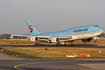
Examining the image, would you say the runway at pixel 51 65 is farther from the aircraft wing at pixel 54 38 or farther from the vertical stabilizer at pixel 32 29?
the vertical stabilizer at pixel 32 29

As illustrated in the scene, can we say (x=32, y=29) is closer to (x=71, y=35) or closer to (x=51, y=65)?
(x=71, y=35)

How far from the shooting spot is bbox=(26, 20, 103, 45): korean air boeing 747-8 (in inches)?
2610

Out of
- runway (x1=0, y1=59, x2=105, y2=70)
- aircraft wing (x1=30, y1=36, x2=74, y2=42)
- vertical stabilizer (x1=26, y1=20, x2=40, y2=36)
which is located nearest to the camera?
runway (x1=0, y1=59, x2=105, y2=70)

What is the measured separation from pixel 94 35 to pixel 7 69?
51486mm

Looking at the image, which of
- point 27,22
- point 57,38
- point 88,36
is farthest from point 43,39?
point 88,36

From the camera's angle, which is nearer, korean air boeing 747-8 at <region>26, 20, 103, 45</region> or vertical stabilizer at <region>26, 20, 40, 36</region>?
korean air boeing 747-8 at <region>26, 20, 103, 45</region>

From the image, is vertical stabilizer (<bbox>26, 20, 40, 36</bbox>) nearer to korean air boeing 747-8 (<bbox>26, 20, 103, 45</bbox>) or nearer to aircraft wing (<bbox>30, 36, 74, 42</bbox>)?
korean air boeing 747-8 (<bbox>26, 20, 103, 45</bbox>)

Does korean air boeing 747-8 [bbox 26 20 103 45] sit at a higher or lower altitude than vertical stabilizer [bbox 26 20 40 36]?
lower

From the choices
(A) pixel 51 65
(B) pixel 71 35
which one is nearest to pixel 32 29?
(B) pixel 71 35

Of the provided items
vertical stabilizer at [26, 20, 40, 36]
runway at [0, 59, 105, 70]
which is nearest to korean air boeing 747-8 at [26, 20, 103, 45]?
vertical stabilizer at [26, 20, 40, 36]

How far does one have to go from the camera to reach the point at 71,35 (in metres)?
70.9

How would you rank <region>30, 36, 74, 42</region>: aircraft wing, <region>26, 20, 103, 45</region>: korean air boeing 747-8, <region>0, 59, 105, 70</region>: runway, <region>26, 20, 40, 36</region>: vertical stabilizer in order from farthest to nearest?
<region>26, 20, 40, 36</region>: vertical stabilizer
<region>30, 36, 74, 42</region>: aircraft wing
<region>26, 20, 103, 45</region>: korean air boeing 747-8
<region>0, 59, 105, 70</region>: runway

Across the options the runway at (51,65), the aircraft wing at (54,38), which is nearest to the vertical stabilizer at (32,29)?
the aircraft wing at (54,38)

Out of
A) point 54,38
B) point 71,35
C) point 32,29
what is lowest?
point 54,38
